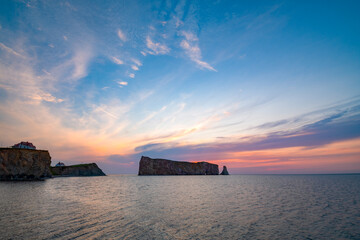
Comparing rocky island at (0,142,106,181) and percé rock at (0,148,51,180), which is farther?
rocky island at (0,142,106,181)

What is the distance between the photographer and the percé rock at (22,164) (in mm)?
87606

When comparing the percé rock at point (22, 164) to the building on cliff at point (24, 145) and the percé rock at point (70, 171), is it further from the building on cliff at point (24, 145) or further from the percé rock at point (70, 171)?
the percé rock at point (70, 171)

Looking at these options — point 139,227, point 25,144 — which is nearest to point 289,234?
point 139,227

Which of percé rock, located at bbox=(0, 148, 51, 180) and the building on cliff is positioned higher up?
the building on cliff

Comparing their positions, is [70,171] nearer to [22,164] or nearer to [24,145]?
[24,145]

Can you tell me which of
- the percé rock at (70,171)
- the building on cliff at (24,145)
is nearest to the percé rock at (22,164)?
the building on cliff at (24,145)

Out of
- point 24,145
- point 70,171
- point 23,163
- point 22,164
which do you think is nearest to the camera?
point 22,164

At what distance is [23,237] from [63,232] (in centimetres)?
276

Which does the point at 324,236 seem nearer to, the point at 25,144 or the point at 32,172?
the point at 32,172

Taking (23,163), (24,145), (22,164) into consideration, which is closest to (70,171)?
(24,145)

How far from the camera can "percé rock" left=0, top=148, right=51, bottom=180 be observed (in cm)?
8761

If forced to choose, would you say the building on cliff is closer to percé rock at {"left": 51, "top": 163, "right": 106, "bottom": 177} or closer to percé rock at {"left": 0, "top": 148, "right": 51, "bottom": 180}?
percé rock at {"left": 0, "top": 148, "right": 51, "bottom": 180}

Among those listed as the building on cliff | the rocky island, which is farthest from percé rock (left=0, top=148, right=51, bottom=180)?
the building on cliff

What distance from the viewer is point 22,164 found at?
93562mm
